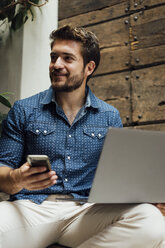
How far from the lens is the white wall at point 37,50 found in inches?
96.4

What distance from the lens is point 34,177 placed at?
1.21m

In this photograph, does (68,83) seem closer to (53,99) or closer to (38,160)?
(53,99)

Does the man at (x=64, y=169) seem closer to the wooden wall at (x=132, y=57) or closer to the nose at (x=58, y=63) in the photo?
the nose at (x=58, y=63)

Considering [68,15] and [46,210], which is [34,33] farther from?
[46,210]

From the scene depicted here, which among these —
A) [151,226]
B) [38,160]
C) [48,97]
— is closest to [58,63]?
[48,97]

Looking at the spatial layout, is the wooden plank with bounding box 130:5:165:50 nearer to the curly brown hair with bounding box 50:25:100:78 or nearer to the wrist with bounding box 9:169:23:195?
the curly brown hair with bounding box 50:25:100:78

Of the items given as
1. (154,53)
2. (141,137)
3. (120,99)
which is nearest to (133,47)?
(154,53)

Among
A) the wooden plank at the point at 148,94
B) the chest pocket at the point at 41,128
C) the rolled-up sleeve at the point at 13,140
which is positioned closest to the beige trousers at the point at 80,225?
the rolled-up sleeve at the point at 13,140

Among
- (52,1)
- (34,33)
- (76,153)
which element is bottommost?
(76,153)

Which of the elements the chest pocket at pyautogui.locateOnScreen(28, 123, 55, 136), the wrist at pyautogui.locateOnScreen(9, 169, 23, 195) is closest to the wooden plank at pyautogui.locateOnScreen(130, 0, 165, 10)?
the chest pocket at pyautogui.locateOnScreen(28, 123, 55, 136)

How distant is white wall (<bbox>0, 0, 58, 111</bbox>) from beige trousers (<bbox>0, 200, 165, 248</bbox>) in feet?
3.70

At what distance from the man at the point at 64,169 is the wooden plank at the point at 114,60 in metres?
0.25

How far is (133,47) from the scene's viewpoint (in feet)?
7.13

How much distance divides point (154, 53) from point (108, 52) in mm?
319
